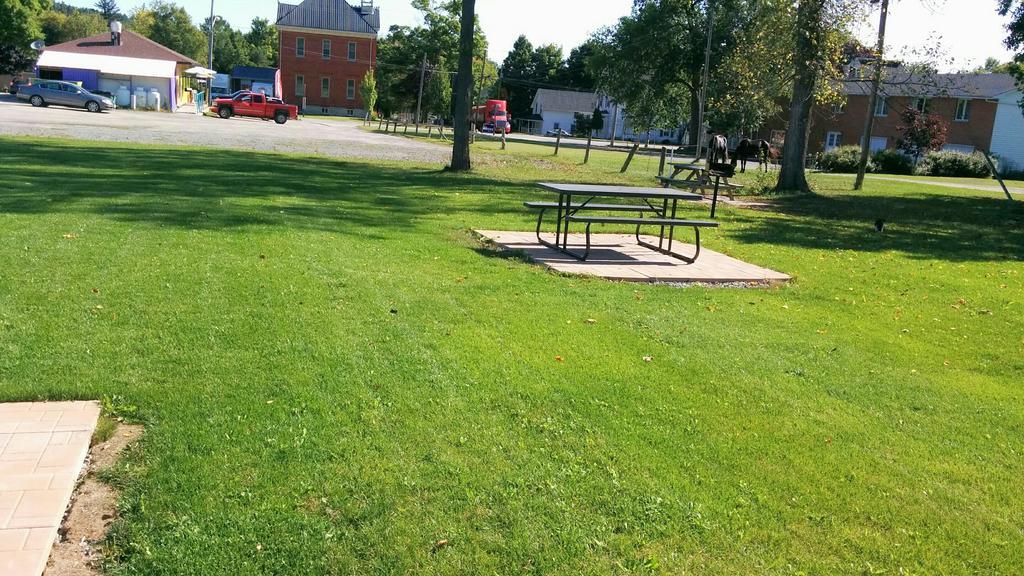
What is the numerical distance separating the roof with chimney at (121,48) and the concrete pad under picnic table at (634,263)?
58.3 metres

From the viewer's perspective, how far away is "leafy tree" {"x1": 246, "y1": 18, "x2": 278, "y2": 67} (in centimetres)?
11838

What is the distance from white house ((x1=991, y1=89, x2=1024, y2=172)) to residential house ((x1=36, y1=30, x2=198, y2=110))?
175 feet

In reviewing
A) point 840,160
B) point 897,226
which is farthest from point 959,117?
point 897,226

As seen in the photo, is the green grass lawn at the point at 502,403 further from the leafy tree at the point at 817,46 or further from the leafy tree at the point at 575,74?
the leafy tree at the point at 575,74

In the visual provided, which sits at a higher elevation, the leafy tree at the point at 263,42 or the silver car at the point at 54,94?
the leafy tree at the point at 263,42

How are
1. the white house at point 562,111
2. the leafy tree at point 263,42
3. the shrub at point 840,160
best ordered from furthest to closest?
the leafy tree at point 263,42 → the white house at point 562,111 → the shrub at point 840,160

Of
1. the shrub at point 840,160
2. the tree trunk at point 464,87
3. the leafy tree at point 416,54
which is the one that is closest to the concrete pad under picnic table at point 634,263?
the tree trunk at point 464,87

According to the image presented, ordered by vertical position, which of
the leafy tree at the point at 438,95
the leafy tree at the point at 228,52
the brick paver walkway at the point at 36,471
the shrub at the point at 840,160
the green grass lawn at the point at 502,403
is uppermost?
the leafy tree at the point at 228,52

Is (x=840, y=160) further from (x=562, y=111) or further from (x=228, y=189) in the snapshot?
(x=562, y=111)

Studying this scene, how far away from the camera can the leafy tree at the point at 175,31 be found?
10838 cm

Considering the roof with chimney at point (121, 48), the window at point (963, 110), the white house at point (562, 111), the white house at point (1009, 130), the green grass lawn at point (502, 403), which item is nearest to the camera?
the green grass lawn at point (502, 403)

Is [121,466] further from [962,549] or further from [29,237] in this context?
[29,237]

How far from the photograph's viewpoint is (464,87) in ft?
74.0

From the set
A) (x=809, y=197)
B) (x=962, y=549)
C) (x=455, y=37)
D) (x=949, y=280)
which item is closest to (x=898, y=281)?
(x=949, y=280)
